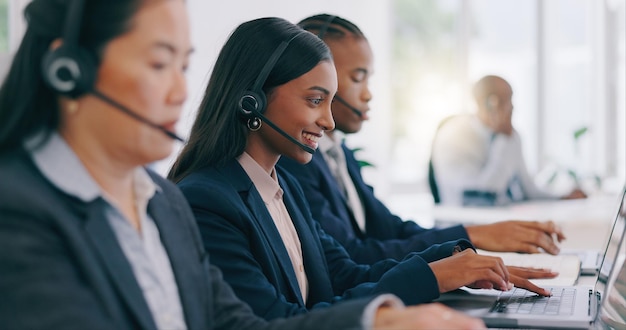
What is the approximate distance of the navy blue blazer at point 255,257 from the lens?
49.8 inches

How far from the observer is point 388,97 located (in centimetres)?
704

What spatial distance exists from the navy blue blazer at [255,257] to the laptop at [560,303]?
113mm

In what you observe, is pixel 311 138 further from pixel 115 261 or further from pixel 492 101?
pixel 492 101

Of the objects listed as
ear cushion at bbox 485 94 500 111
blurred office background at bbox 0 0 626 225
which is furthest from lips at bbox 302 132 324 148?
blurred office background at bbox 0 0 626 225

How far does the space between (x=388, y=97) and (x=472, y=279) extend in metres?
5.70

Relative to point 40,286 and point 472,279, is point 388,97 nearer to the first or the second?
point 472,279

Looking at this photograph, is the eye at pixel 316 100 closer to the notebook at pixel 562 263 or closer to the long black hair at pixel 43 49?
the notebook at pixel 562 263

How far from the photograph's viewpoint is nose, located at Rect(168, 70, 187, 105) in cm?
87

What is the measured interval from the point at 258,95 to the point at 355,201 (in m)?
0.94

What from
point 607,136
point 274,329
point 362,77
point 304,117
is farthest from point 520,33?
point 274,329

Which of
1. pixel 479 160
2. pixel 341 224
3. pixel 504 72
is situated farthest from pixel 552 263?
pixel 504 72

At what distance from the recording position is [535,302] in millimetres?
1420

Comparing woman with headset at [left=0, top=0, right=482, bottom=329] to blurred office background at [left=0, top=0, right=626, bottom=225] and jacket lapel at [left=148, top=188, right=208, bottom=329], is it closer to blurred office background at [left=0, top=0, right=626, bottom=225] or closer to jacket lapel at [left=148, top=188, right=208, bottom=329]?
jacket lapel at [left=148, top=188, right=208, bottom=329]

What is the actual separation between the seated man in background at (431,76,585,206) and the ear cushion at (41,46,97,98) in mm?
3442
